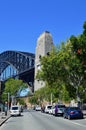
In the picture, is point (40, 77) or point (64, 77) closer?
point (64, 77)

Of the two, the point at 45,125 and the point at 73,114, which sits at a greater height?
the point at 73,114

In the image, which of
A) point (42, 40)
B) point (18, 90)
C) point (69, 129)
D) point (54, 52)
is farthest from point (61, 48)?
point (42, 40)

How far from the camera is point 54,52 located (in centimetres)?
5950

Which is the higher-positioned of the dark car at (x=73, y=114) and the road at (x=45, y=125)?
the dark car at (x=73, y=114)

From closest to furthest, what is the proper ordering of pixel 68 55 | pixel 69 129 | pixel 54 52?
pixel 69 129 → pixel 68 55 → pixel 54 52

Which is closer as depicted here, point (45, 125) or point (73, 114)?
point (45, 125)

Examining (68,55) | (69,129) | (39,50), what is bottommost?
(69,129)

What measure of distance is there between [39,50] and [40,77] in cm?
10281

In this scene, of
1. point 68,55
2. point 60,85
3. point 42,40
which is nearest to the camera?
point 68,55

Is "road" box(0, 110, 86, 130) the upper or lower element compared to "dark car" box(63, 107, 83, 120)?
lower

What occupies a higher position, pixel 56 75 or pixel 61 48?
pixel 61 48

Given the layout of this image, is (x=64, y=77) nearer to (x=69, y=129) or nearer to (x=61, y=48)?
(x=61, y=48)

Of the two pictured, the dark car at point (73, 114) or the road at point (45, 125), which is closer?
the road at point (45, 125)

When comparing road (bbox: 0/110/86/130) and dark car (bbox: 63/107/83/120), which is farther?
dark car (bbox: 63/107/83/120)
